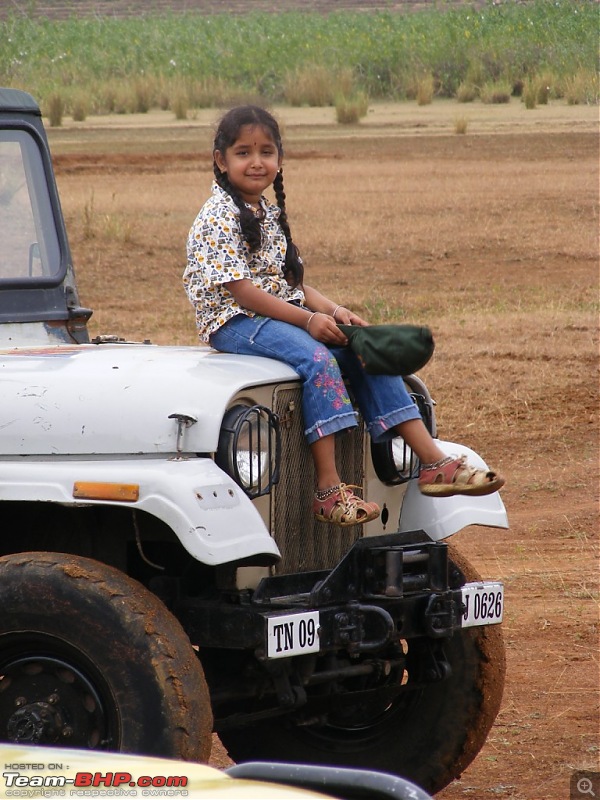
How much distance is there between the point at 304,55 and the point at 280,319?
35906mm

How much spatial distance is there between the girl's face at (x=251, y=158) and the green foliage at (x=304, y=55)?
2206cm

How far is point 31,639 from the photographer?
4004 mm

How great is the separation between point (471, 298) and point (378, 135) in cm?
1288

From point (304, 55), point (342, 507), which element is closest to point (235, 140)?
point (342, 507)

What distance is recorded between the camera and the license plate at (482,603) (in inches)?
176

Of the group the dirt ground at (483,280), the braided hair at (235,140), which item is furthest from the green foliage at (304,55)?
the braided hair at (235,140)

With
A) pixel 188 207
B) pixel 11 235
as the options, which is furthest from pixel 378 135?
pixel 11 235

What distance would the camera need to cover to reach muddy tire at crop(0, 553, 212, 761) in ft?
12.7

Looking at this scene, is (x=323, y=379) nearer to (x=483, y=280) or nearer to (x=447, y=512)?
(x=447, y=512)

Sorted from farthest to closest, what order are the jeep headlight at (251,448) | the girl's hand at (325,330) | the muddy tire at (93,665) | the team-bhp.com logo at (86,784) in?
the girl's hand at (325,330) < the jeep headlight at (251,448) < the muddy tire at (93,665) < the team-bhp.com logo at (86,784)

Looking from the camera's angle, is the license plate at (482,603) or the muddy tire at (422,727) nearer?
the license plate at (482,603)

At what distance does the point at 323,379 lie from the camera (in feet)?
14.4

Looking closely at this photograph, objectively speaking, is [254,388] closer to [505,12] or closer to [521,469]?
[521,469]

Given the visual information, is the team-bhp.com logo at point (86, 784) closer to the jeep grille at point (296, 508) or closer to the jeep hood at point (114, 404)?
the jeep hood at point (114, 404)
